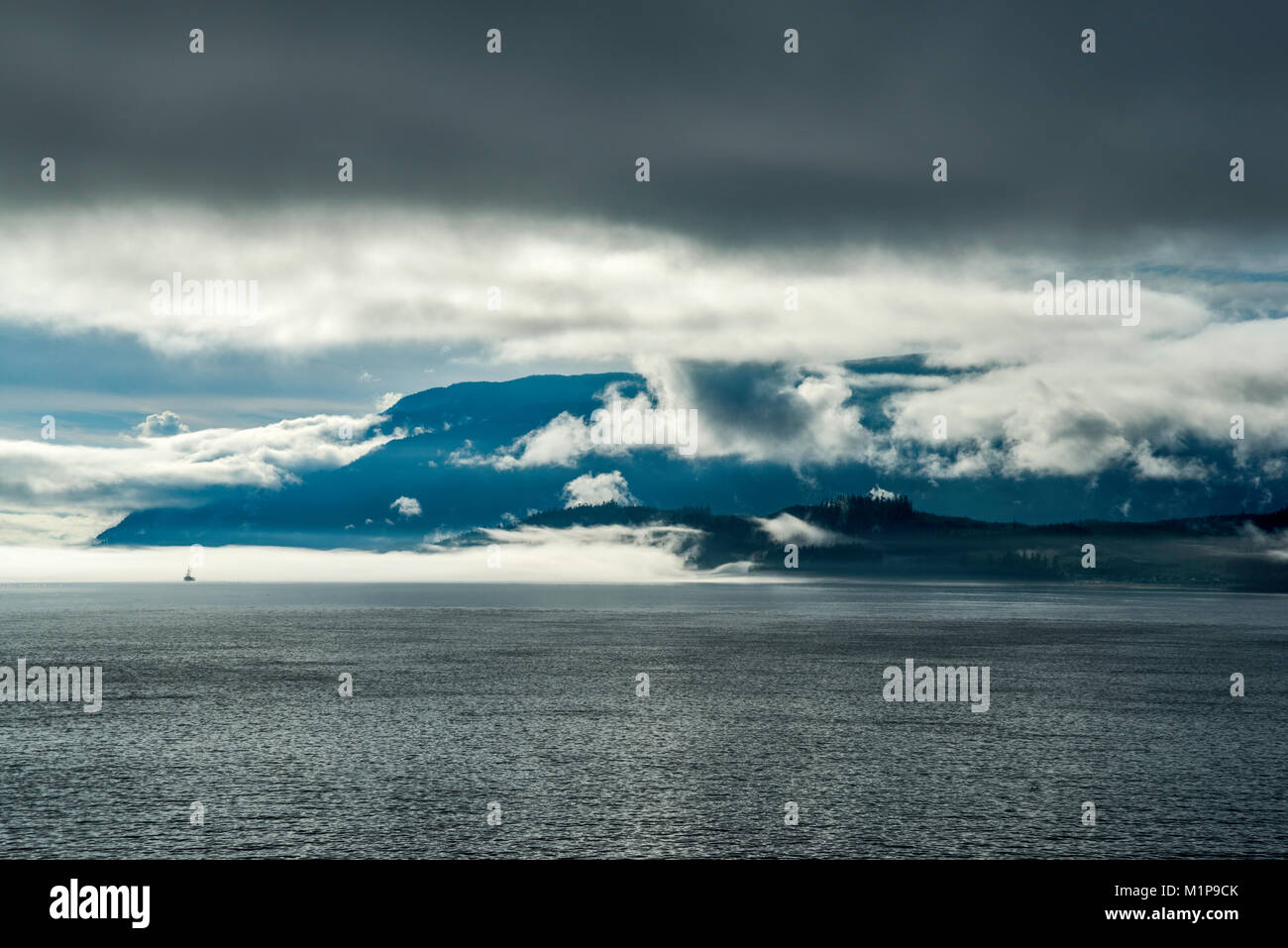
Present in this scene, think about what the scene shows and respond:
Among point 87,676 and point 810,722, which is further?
point 87,676

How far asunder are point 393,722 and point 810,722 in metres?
34.6

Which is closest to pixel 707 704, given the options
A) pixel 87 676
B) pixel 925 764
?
pixel 925 764

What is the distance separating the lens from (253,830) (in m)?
55.5

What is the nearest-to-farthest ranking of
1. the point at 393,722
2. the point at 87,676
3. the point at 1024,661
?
the point at 393,722, the point at 87,676, the point at 1024,661

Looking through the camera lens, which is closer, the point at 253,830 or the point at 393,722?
the point at 253,830
